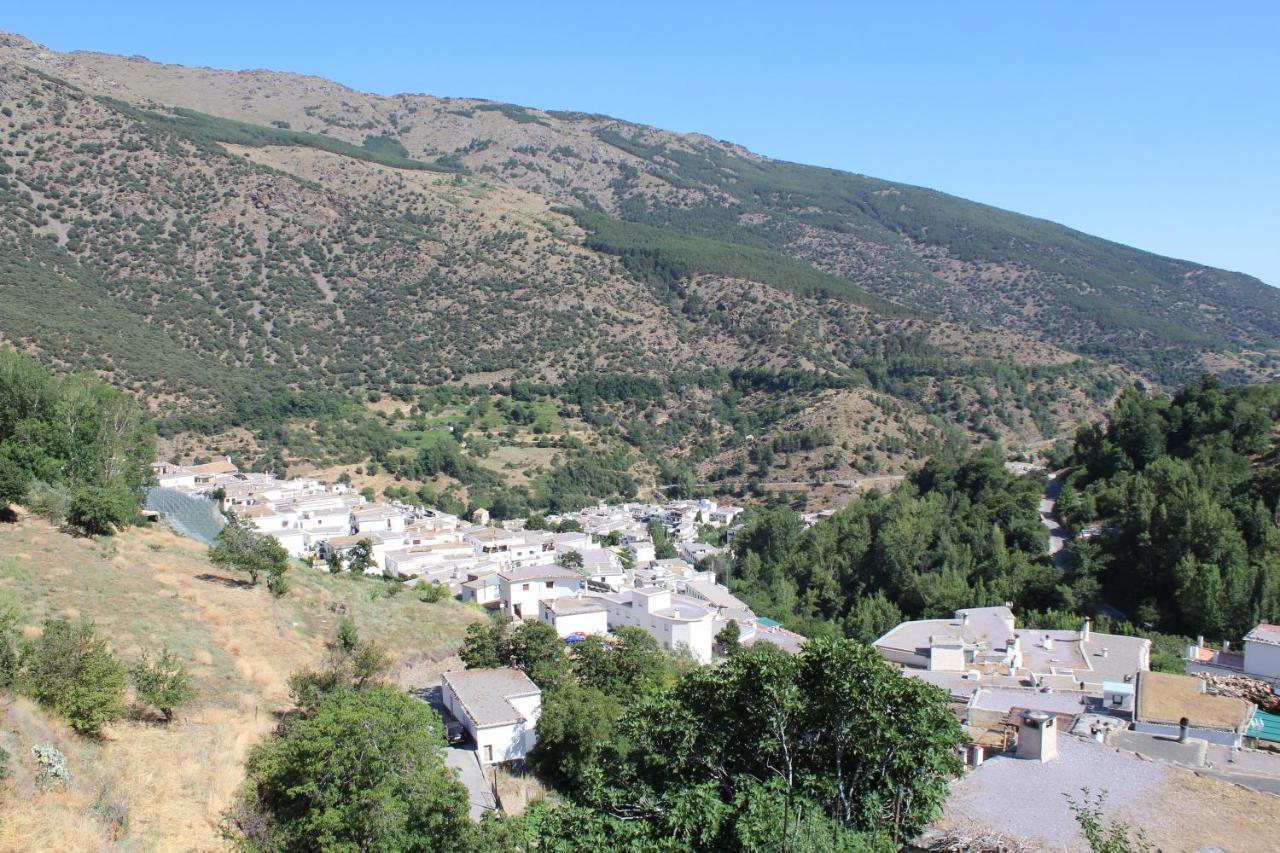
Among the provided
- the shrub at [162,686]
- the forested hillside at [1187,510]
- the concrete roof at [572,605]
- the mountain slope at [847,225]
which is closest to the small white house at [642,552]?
the concrete roof at [572,605]

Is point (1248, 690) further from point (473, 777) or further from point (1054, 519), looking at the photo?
point (1054, 519)

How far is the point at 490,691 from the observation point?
20.3 metres

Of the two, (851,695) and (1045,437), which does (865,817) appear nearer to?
(851,695)

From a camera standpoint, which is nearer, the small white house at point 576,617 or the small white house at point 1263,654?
the small white house at point 1263,654

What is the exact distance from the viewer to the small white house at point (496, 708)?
18672 millimetres

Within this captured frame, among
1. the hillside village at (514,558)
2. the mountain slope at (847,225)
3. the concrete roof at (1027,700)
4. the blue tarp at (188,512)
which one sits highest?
the mountain slope at (847,225)

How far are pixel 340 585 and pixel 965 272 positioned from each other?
480ft

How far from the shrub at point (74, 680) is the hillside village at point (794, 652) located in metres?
5.77

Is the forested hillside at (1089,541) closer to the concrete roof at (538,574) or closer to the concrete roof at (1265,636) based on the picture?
the concrete roof at (1265,636)

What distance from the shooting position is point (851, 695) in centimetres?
1158

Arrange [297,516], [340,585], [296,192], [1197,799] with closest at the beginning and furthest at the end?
[1197,799] < [340,585] < [297,516] < [296,192]

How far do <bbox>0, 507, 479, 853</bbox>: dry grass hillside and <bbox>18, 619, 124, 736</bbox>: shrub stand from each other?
0.86ft

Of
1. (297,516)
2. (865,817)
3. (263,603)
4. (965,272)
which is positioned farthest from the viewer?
(965,272)

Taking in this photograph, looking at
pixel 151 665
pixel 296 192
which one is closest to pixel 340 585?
pixel 151 665
